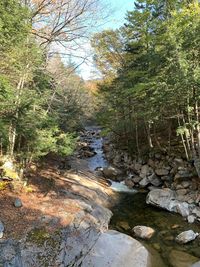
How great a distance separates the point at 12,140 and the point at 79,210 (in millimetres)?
3804

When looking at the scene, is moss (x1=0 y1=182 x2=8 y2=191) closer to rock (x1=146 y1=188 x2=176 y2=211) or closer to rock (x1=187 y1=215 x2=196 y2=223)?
rock (x1=146 y1=188 x2=176 y2=211)

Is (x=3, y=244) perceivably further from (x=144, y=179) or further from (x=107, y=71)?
(x=107, y=71)

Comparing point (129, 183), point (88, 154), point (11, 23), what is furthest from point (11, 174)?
point (88, 154)

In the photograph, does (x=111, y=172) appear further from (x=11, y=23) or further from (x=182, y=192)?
(x=11, y=23)

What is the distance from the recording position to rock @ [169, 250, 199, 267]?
23.9 feet

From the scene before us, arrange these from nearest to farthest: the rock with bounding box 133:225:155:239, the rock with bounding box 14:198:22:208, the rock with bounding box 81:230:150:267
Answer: the rock with bounding box 81:230:150:267, the rock with bounding box 14:198:22:208, the rock with bounding box 133:225:155:239

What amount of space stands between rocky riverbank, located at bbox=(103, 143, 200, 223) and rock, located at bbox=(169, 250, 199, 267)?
2350mm

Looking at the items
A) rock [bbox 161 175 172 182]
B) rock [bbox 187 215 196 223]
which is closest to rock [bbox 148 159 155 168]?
rock [bbox 161 175 172 182]

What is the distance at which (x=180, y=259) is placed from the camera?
7.52m

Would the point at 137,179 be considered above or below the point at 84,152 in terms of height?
below

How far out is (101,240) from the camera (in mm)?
7703

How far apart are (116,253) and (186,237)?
8.70 feet

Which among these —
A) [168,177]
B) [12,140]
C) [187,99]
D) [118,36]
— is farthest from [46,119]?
[118,36]

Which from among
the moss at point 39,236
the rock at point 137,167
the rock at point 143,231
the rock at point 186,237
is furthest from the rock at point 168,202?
the moss at point 39,236
